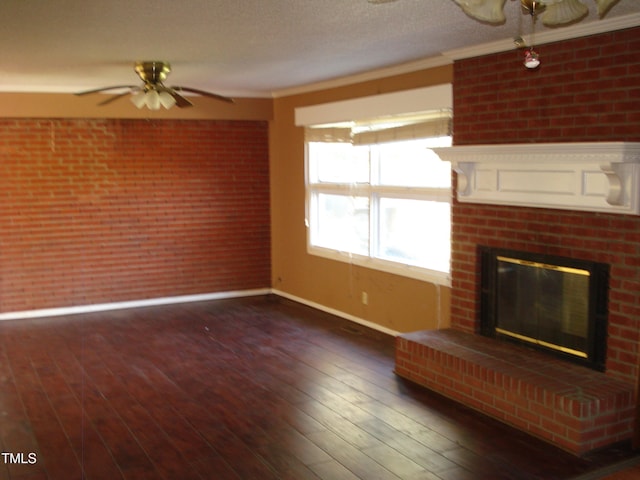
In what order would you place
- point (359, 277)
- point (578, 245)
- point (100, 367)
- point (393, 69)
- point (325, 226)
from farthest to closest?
point (325, 226) < point (359, 277) < point (393, 69) < point (100, 367) < point (578, 245)

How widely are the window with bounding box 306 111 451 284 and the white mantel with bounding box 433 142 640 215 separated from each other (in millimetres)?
559

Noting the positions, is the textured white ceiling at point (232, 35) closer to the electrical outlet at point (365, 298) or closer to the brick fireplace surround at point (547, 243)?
the brick fireplace surround at point (547, 243)

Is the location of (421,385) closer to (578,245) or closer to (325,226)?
(578,245)

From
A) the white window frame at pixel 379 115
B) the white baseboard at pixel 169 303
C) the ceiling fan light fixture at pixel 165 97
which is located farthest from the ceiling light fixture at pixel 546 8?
the white baseboard at pixel 169 303

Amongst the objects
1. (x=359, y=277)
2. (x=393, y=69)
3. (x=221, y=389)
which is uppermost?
(x=393, y=69)

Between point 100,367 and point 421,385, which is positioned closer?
point 421,385

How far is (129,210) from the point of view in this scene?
718 centimetres

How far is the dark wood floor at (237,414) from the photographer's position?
11.1 feet

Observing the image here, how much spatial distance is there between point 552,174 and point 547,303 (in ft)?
2.71

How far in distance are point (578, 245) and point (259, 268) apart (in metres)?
4.52

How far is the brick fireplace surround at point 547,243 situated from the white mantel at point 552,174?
0.09 m

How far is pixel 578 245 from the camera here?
3990 millimetres

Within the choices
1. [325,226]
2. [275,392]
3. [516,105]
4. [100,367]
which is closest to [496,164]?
[516,105]

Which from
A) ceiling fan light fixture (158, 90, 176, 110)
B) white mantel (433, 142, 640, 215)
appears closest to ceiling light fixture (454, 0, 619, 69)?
white mantel (433, 142, 640, 215)
